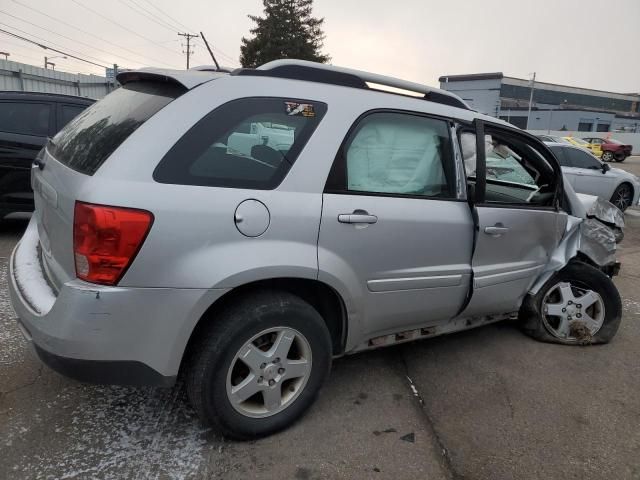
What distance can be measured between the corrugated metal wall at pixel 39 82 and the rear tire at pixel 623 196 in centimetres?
1464

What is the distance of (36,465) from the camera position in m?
2.13

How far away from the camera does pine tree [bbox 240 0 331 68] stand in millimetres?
36656

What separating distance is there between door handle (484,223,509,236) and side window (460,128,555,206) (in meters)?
0.17

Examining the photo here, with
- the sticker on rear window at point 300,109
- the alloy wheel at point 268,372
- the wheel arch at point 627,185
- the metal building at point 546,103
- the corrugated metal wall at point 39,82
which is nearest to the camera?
the alloy wheel at point 268,372

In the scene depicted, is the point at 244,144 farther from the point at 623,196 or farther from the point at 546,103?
the point at 546,103

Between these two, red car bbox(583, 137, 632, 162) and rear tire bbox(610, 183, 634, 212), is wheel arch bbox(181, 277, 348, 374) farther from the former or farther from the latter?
red car bbox(583, 137, 632, 162)

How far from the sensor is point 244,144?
2.25 m

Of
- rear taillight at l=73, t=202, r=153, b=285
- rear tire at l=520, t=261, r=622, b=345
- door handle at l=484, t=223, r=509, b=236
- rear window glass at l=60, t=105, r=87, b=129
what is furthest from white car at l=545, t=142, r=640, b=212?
rear taillight at l=73, t=202, r=153, b=285

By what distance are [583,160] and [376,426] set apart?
31.8 feet

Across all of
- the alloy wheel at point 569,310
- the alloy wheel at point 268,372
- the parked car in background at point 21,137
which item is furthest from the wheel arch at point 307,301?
the parked car in background at point 21,137

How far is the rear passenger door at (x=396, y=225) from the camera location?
2406mm

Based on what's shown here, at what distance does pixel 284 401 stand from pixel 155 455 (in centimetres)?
64

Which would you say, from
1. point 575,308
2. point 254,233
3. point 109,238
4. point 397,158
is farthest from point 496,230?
point 109,238

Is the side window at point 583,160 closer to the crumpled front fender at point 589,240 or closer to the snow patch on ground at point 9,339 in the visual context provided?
the crumpled front fender at point 589,240
